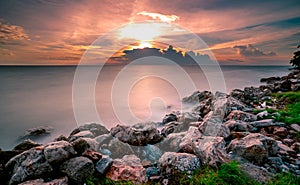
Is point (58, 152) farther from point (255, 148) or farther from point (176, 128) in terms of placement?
point (176, 128)

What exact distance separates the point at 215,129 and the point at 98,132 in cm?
451

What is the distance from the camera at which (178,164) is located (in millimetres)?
3586

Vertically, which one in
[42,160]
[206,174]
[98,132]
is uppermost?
[42,160]

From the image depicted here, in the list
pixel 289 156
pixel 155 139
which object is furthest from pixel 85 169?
pixel 289 156

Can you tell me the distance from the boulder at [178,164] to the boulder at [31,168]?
2.19m

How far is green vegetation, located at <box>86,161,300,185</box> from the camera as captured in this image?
318 centimetres

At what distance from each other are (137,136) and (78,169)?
2.34m

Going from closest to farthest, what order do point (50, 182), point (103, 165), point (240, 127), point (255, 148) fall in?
point (50, 182), point (103, 165), point (255, 148), point (240, 127)

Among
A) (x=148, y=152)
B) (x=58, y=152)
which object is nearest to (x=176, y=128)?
(x=148, y=152)

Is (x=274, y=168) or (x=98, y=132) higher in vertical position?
(x=274, y=168)

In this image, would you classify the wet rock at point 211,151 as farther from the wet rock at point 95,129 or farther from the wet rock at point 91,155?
the wet rock at point 95,129

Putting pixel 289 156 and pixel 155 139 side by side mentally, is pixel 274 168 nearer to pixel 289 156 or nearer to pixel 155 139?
pixel 289 156

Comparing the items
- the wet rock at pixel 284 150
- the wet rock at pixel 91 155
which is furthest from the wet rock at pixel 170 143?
the wet rock at pixel 284 150

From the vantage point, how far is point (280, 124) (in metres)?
5.81
